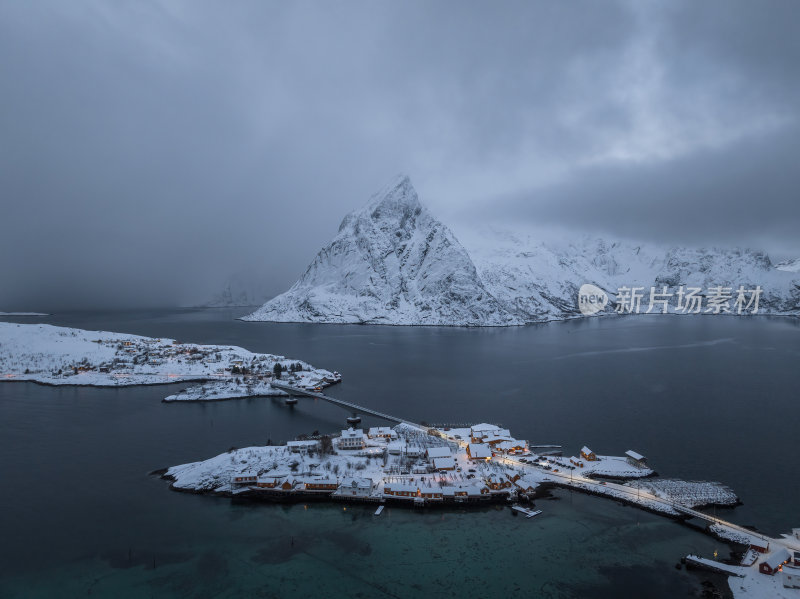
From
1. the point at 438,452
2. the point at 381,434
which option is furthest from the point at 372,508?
the point at 381,434

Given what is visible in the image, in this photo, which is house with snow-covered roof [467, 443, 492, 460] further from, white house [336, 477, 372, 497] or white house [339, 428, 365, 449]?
white house [339, 428, 365, 449]

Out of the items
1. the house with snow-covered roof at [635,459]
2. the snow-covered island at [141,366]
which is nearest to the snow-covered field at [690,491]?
the house with snow-covered roof at [635,459]

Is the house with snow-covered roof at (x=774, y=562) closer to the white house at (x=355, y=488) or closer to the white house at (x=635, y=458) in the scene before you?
the white house at (x=635, y=458)

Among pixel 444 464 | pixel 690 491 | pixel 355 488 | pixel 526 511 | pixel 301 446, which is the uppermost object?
pixel 690 491

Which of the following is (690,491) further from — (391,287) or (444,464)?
(391,287)

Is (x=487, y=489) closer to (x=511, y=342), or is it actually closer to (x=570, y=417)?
(x=570, y=417)

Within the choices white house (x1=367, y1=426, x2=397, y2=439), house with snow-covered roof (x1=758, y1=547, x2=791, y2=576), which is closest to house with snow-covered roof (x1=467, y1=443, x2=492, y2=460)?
white house (x1=367, y1=426, x2=397, y2=439)

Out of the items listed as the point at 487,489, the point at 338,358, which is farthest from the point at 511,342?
the point at 487,489
